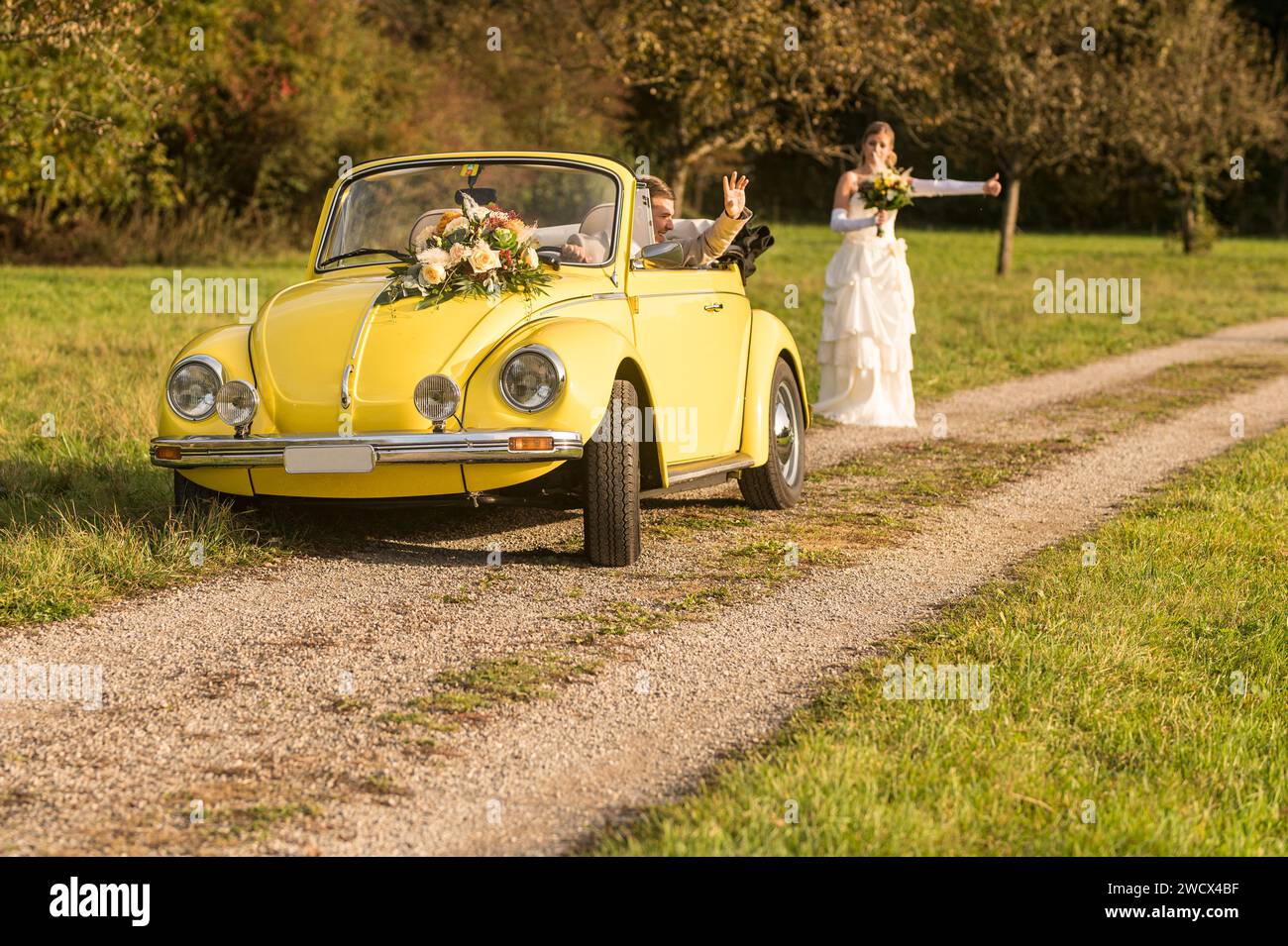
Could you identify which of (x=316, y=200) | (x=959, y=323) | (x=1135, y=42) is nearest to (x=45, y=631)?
(x=959, y=323)

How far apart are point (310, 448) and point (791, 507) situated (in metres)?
3.00

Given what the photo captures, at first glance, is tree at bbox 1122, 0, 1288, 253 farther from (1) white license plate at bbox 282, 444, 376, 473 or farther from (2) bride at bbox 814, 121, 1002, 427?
(1) white license plate at bbox 282, 444, 376, 473

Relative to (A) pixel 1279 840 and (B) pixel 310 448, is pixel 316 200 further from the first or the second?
(A) pixel 1279 840

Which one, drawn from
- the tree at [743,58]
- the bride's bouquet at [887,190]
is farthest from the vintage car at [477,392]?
the tree at [743,58]

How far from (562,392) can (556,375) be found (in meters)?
0.08

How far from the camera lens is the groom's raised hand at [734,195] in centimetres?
833

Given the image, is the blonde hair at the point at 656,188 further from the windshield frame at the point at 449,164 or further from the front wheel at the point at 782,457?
the front wheel at the point at 782,457

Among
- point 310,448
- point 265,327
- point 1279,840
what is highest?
point 265,327

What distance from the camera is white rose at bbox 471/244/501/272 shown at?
6.93 meters

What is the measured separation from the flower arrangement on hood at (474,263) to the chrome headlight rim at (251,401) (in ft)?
2.22

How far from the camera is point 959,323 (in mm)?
20438

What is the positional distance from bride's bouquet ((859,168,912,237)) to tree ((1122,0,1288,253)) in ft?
69.6

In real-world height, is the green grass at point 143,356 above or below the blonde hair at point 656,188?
below

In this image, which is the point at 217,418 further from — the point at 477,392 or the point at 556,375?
the point at 556,375
